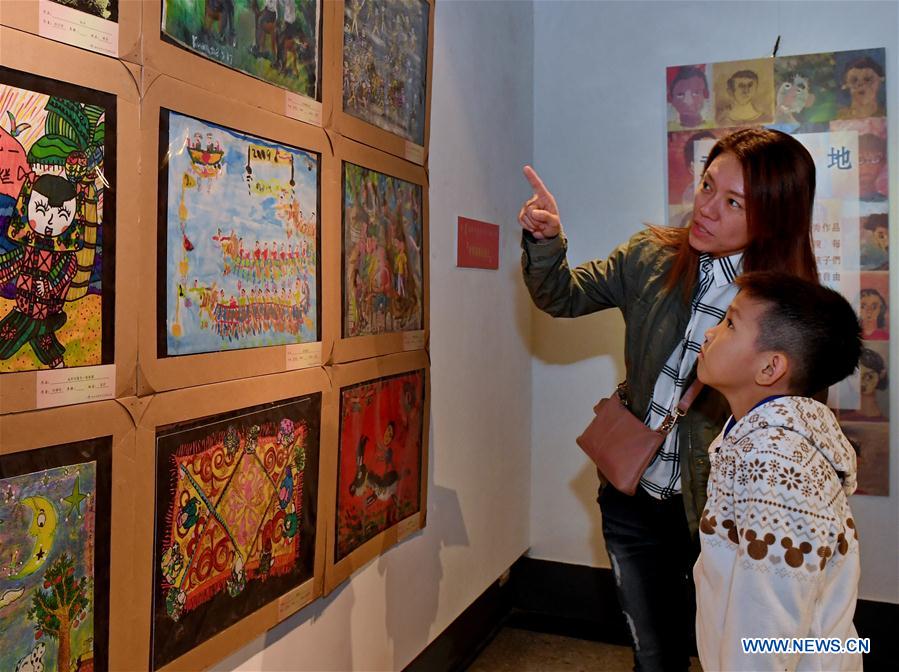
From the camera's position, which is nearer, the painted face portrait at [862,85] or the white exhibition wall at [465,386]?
the white exhibition wall at [465,386]

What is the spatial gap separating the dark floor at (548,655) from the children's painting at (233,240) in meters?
1.70

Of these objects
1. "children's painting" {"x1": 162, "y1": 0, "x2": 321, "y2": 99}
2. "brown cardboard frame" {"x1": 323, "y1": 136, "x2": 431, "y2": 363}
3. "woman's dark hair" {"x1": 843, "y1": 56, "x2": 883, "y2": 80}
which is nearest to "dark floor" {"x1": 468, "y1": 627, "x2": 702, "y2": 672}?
"brown cardboard frame" {"x1": 323, "y1": 136, "x2": 431, "y2": 363}

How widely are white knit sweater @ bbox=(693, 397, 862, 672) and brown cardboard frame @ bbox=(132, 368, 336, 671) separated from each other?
78 centimetres

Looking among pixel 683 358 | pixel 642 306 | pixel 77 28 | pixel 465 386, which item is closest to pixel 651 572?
pixel 683 358

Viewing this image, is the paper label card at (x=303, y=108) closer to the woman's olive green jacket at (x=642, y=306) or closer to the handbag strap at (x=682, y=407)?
the woman's olive green jacket at (x=642, y=306)

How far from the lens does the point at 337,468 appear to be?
1.63m

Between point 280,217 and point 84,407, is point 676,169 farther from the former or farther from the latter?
point 84,407

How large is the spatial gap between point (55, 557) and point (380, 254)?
1029mm

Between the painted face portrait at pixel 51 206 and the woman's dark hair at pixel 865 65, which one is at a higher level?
the woman's dark hair at pixel 865 65

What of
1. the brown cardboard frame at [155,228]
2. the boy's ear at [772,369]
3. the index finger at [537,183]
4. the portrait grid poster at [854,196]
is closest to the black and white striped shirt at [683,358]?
the boy's ear at [772,369]

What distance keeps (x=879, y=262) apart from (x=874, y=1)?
961mm

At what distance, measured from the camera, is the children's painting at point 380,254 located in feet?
5.44

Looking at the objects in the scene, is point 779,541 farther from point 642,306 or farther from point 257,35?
point 257,35

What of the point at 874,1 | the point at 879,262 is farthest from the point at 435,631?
the point at 874,1
